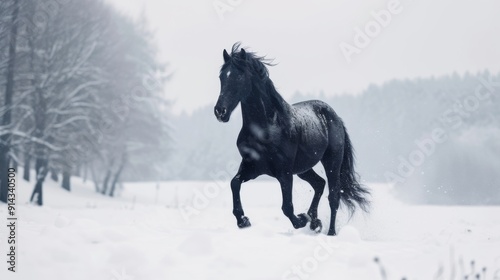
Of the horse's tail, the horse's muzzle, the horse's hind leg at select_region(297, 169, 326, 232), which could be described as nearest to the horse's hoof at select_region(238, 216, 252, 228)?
Answer: the horse's muzzle

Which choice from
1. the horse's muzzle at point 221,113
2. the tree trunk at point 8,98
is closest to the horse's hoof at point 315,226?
the horse's muzzle at point 221,113

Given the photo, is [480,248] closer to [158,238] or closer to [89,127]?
[158,238]

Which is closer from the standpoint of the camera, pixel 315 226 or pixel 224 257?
pixel 224 257

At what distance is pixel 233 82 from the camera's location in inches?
214

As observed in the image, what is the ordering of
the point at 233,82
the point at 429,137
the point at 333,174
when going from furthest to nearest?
the point at 429,137, the point at 333,174, the point at 233,82

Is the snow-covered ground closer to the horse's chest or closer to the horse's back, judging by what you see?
the horse's chest

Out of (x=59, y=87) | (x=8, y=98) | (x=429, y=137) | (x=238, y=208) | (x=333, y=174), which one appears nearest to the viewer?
(x=238, y=208)

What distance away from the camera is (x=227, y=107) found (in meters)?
5.27

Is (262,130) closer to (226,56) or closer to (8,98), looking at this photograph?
(226,56)

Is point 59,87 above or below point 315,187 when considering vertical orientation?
above

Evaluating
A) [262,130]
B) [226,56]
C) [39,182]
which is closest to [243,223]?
[262,130]

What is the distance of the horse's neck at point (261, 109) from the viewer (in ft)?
18.7

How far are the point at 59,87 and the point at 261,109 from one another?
1602 centimetres

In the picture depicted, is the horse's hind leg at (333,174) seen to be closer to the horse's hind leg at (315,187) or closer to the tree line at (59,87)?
the horse's hind leg at (315,187)
